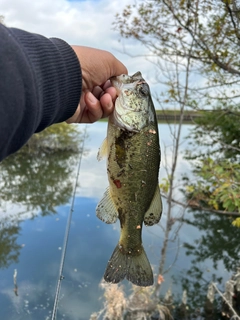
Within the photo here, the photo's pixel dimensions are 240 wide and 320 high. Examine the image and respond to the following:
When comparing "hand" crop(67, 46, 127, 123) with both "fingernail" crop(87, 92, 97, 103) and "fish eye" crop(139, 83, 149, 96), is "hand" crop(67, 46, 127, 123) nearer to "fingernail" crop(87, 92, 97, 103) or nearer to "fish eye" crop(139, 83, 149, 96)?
"fingernail" crop(87, 92, 97, 103)

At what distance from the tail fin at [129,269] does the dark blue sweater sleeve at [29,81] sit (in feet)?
2.63

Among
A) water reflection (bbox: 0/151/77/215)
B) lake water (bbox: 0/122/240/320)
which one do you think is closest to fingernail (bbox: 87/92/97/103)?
lake water (bbox: 0/122/240/320)

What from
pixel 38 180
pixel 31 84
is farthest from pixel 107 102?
pixel 38 180

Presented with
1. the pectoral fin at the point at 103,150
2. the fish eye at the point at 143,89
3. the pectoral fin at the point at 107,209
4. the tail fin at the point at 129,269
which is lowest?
the tail fin at the point at 129,269

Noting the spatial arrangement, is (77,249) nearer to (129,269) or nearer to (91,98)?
(129,269)

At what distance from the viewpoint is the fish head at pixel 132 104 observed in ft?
4.82

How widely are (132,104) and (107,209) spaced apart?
1.68 feet

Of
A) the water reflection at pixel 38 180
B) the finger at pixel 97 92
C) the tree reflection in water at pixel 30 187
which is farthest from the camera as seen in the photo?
the water reflection at pixel 38 180

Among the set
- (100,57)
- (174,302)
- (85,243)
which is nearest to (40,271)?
(85,243)

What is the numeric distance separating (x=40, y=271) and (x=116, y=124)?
4.64 metres

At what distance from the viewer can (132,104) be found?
152 cm

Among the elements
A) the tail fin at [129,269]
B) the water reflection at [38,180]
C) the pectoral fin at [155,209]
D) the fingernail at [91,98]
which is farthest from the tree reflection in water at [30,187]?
the fingernail at [91,98]

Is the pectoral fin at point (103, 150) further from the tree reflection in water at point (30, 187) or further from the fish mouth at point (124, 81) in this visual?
the tree reflection in water at point (30, 187)

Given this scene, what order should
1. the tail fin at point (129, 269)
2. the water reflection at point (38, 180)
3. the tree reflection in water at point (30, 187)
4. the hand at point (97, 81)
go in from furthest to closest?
1. the water reflection at point (38, 180)
2. the tree reflection in water at point (30, 187)
3. the tail fin at point (129, 269)
4. the hand at point (97, 81)
